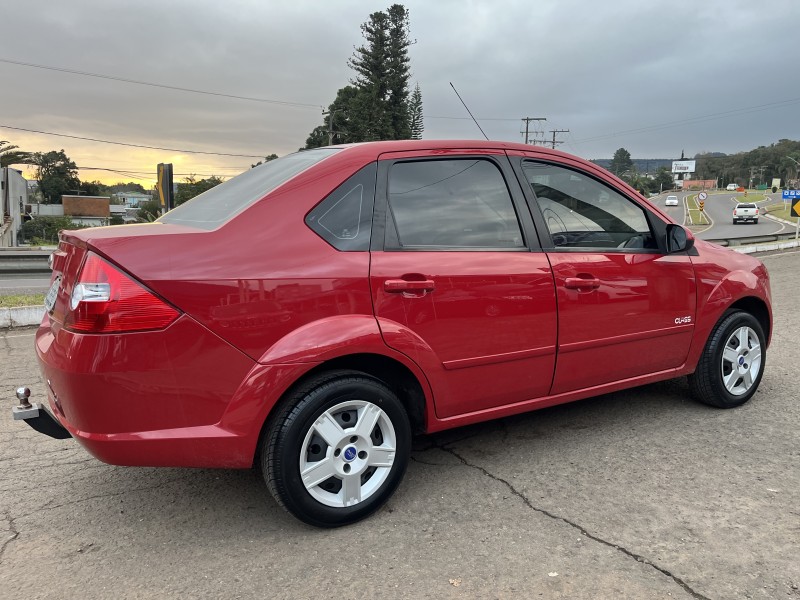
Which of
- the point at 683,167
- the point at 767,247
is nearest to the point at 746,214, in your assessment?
the point at 767,247

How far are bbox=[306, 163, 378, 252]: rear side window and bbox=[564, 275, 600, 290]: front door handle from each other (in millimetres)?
1150

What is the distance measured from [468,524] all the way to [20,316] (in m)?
6.61

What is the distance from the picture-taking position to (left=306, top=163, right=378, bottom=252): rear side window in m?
2.60

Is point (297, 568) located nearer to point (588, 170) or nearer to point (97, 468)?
point (97, 468)

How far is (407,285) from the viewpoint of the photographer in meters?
2.65

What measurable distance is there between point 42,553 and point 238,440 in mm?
994

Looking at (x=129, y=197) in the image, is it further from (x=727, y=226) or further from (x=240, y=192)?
(x=240, y=192)

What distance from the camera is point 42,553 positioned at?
2.49 meters

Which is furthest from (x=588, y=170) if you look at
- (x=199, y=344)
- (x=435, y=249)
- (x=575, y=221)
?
(x=199, y=344)

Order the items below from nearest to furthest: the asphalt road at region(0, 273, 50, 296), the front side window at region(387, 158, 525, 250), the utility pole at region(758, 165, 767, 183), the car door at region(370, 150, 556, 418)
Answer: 1. the car door at region(370, 150, 556, 418)
2. the front side window at region(387, 158, 525, 250)
3. the asphalt road at region(0, 273, 50, 296)
4. the utility pole at region(758, 165, 767, 183)

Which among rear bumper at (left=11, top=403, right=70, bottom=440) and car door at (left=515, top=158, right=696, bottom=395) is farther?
car door at (left=515, top=158, right=696, bottom=395)

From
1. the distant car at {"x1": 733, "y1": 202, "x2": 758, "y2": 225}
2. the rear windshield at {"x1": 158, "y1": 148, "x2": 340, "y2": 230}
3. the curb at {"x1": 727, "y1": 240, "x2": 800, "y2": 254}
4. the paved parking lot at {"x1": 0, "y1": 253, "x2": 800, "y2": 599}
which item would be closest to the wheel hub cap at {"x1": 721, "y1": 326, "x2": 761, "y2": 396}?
the paved parking lot at {"x1": 0, "y1": 253, "x2": 800, "y2": 599}

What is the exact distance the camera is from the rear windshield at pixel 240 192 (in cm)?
265

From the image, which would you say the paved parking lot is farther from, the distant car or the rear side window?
the distant car
